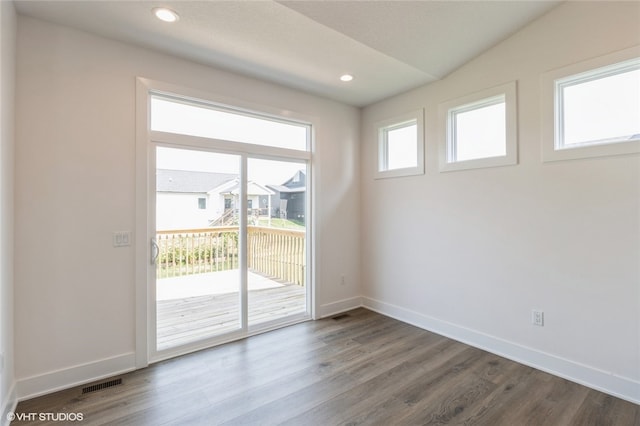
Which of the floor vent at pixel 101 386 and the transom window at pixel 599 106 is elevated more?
the transom window at pixel 599 106

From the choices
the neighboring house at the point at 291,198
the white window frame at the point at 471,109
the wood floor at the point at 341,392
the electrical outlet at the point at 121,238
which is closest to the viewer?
the wood floor at the point at 341,392

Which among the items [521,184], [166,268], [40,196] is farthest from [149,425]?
[521,184]

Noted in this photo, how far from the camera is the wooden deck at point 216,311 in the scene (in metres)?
2.97

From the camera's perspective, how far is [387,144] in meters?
4.15

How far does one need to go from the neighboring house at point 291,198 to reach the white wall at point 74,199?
1.45 m

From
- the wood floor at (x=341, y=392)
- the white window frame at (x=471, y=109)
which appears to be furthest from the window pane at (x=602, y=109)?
the wood floor at (x=341, y=392)

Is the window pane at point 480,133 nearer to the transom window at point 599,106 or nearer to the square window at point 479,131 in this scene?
the square window at point 479,131

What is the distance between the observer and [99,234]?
2473 mm

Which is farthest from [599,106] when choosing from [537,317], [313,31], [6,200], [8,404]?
[8,404]

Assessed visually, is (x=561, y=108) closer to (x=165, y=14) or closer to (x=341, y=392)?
(x=341, y=392)

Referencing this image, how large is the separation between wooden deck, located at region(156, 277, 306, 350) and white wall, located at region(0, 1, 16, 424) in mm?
998

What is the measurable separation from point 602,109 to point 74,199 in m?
4.19

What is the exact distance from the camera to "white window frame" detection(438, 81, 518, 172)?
9.23 ft

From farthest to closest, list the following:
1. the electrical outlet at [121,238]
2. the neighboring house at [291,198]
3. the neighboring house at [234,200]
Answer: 1. the neighboring house at [291,198]
2. the neighboring house at [234,200]
3. the electrical outlet at [121,238]
